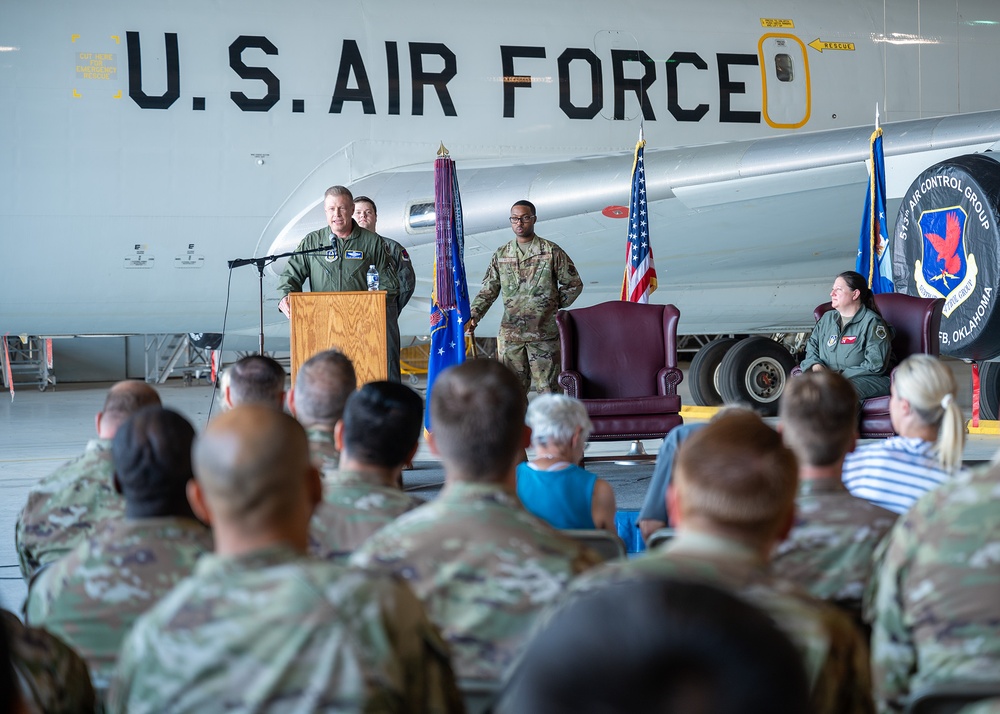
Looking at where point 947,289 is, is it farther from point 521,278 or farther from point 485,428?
point 485,428

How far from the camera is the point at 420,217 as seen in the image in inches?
335

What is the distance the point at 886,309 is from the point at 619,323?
1.55m

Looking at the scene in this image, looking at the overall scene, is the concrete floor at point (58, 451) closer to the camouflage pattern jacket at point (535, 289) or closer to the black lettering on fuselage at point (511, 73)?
the camouflage pattern jacket at point (535, 289)

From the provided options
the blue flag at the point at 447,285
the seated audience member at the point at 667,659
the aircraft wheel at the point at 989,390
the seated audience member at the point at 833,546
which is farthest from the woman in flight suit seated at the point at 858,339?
the seated audience member at the point at 667,659

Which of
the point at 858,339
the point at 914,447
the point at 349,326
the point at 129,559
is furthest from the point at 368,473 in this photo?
the point at 858,339

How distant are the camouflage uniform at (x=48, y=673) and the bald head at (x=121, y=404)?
4.35ft

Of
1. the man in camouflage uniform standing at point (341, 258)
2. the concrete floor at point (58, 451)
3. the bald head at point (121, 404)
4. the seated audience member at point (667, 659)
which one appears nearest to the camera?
the seated audience member at point (667, 659)

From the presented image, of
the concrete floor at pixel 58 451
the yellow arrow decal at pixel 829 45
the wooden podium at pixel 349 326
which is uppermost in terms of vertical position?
the yellow arrow decal at pixel 829 45

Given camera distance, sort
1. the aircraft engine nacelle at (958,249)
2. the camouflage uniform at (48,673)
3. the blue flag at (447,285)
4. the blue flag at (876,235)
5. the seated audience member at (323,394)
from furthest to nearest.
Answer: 1. the blue flag at (876,235)
2. the blue flag at (447,285)
3. the aircraft engine nacelle at (958,249)
4. the seated audience member at (323,394)
5. the camouflage uniform at (48,673)

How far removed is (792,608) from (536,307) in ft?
18.1

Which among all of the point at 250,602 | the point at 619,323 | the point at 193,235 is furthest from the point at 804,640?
the point at 193,235

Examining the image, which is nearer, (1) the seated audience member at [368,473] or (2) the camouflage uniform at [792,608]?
(2) the camouflage uniform at [792,608]

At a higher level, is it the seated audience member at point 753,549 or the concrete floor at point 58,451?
the seated audience member at point 753,549

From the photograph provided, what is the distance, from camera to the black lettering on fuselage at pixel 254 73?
314 inches
